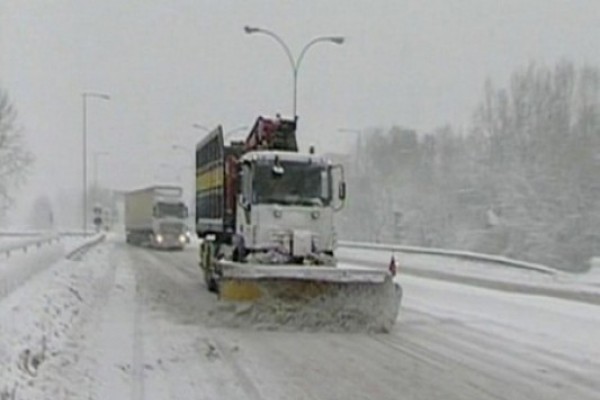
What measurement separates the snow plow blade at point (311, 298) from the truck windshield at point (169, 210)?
134ft

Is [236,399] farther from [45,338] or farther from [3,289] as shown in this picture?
[3,289]

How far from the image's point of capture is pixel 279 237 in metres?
17.8

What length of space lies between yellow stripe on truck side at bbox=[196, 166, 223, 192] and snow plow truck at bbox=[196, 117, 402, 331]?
2cm

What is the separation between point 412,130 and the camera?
101 metres

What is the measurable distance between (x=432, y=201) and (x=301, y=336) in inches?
2560

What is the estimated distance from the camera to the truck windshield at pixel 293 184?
1823 centimetres

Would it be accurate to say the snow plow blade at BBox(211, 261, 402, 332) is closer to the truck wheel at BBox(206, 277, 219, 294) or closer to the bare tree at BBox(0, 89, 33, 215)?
the truck wheel at BBox(206, 277, 219, 294)

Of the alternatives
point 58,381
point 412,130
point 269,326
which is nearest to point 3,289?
point 269,326

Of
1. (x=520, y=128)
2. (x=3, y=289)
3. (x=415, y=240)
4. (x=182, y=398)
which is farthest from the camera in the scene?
(x=415, y=240)

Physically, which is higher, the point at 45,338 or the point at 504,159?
the point at 504,159

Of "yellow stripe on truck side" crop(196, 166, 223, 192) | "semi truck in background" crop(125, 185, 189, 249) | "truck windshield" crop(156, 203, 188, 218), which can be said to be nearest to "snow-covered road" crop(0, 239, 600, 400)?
"yellow stripe on truck side" crop(196, 166, 223, 192)

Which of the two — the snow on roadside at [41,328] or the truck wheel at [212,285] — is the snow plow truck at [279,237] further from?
the snow on roadside at [41,328]

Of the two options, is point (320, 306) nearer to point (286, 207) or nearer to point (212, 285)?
point (286, 207)

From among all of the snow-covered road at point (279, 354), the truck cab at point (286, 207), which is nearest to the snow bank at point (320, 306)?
the snow-covered road at point (279, 354)
